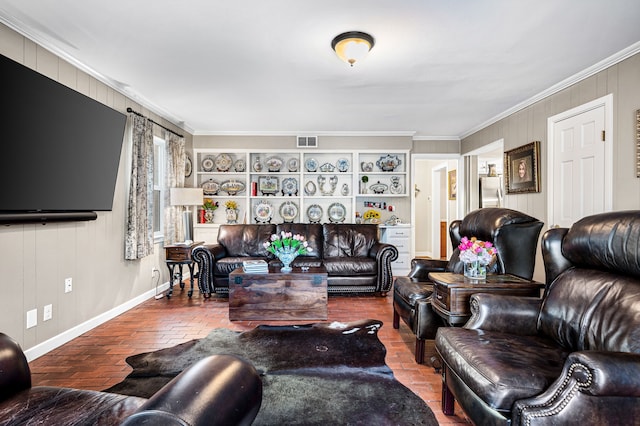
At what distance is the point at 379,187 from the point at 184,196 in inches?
136

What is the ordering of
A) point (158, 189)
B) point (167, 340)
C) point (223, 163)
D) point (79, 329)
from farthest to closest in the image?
point (223, 163)
point (158, 189)
point (79, 329)
point (167, 340)

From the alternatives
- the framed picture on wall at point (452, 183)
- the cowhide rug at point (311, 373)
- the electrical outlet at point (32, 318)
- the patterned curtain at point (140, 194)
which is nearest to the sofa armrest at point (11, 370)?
the cowhide rug at point (311, 373)

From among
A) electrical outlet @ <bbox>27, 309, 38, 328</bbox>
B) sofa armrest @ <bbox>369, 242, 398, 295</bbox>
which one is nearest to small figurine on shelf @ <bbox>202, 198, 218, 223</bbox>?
sofa armrest @ <bbox>369, 242, 398, 295</bbox>

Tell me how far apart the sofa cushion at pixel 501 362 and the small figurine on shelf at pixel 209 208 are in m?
5.00

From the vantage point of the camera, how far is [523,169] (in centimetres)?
442

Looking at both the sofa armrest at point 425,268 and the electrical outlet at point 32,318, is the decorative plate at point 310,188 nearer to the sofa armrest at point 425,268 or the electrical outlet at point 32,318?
the sofa armrest at point 425,268

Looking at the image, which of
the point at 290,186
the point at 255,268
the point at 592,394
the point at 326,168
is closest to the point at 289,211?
the point at 290,186

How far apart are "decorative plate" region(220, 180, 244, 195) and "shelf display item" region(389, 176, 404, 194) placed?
2.85 metres

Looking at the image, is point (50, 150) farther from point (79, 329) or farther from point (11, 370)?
point (11, 370)

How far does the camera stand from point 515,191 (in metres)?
4.65

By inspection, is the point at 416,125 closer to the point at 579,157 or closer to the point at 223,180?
the point at 579,157

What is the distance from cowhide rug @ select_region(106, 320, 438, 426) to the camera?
6.04 feet

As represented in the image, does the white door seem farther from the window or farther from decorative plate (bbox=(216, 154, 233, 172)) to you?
the window

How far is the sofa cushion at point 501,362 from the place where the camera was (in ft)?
4.20
